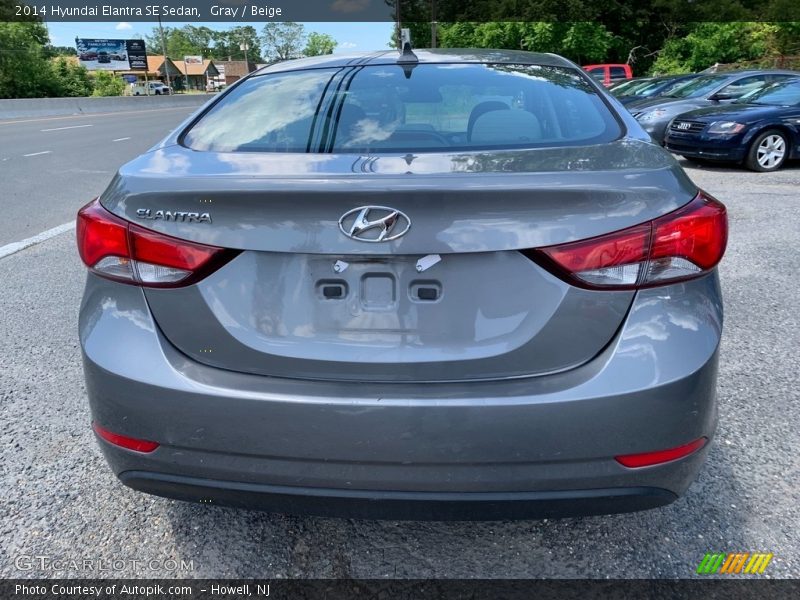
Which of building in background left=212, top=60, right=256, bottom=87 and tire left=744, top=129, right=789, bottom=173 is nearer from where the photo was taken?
tire left=744, top=129, right=789, bottom=173

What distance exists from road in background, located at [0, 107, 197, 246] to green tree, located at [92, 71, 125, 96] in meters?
30.1

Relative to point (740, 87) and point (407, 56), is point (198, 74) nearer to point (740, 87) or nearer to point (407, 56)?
point (740, 87)

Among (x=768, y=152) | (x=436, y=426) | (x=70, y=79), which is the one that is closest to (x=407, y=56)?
(x=436, y=426)

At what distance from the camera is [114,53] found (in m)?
71.5

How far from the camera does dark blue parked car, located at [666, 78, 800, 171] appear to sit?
996 centimetres

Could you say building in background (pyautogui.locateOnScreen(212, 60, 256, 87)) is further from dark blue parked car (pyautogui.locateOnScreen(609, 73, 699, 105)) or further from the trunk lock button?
the trunk lock button

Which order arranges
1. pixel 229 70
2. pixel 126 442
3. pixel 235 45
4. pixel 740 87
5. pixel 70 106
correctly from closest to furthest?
pixel 126 442 → pixel 740 87 → pixel 70 106 → pixel 229 70 → pixel 235 45

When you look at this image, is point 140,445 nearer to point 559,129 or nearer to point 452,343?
point 452,343

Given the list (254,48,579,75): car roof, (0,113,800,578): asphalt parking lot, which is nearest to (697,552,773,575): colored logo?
(0,113,800,578): asphalt parking lot

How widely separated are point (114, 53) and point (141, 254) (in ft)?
268

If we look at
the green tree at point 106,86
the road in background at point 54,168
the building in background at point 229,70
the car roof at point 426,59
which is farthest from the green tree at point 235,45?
the car roof at point 426,59

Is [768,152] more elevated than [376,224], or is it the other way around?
[376,224]

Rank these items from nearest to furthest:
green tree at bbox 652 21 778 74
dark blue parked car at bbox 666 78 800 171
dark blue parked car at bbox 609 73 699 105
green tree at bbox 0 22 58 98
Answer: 1. dark blue parked car at bbox 666 78 800 171
2. dark blue parked car at bbox 609 73 699 105
3. green tree at bbox 652 21 778 74
4. green tree at bbox 0 22 58 98

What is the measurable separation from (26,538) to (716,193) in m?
8.68
